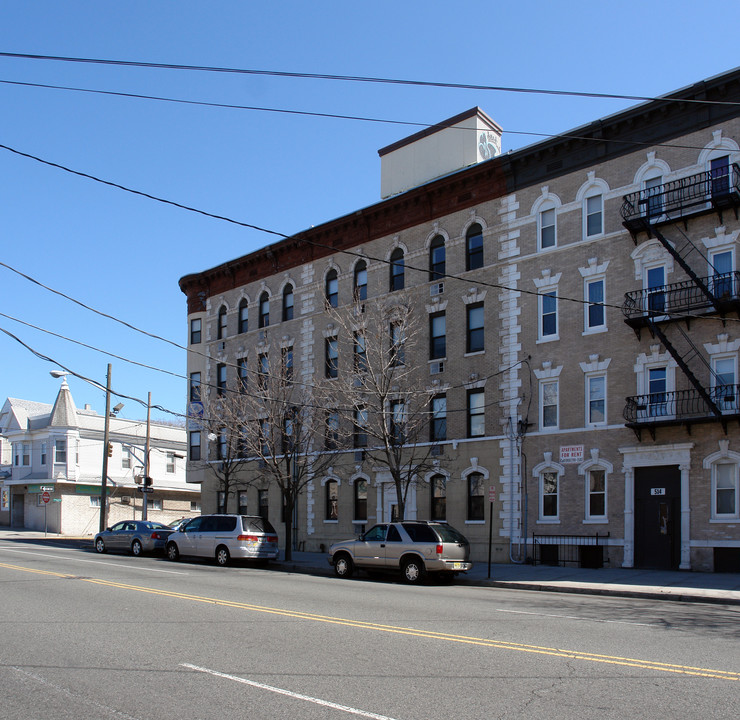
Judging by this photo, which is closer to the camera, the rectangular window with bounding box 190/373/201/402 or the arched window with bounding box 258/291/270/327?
the rectangular window with bounding box 190/373/201/402

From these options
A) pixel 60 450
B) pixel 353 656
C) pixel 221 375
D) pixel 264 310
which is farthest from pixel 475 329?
pixel 60 450

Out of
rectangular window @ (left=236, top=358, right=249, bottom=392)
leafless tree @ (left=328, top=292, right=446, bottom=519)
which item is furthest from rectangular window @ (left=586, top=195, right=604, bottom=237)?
rectangular window @ (left=236, top=358, right=249, bottom=392)

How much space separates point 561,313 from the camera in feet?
87.9

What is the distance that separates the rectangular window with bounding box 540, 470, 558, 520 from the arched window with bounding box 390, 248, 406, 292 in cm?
988

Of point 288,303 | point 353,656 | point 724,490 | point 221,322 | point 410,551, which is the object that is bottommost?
point 410,551

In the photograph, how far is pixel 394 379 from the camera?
30422 mm

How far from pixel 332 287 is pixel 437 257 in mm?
5991

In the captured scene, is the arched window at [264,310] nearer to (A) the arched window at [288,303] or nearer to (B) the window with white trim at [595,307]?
(A) the arched window at [288,303]

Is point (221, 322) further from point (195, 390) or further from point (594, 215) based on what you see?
point (594, 215)

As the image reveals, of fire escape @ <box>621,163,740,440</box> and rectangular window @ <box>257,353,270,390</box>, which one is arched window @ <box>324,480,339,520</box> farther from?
fire escape @ <box>621,163,740,440</box>

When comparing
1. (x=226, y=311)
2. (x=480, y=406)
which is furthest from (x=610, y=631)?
(x=226, y=311)

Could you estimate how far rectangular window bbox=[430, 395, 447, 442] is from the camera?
3002 cm

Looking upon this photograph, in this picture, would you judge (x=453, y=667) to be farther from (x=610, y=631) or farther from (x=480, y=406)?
(x=480, y=406)

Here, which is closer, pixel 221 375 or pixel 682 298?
pixel 682 298
